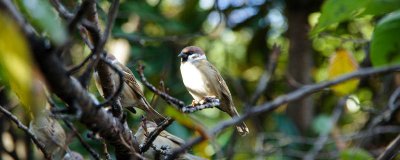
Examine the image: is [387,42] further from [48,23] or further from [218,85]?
[218,85]

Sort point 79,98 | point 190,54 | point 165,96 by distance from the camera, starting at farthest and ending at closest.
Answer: point 190,54, point 165,96, point 79,98

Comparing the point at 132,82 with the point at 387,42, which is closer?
the point at 387,42


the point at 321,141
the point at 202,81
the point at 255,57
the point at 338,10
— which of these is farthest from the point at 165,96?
the point at 255,57

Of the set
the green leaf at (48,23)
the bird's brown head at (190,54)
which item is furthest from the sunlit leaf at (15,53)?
the bird's brown head at (190,54)

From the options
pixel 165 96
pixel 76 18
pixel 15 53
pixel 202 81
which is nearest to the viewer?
pixel 15 53

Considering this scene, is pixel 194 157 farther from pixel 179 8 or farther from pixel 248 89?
pixel 179 8

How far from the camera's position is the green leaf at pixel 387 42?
1229 mm

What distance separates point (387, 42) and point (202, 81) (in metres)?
3.24

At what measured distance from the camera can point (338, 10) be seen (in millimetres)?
1312

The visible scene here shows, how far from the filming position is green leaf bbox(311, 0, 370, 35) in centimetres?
128

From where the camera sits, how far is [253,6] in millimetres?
6098

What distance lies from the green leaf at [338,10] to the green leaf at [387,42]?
66mm

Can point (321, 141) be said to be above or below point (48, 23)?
above

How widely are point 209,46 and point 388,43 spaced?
5050mm
